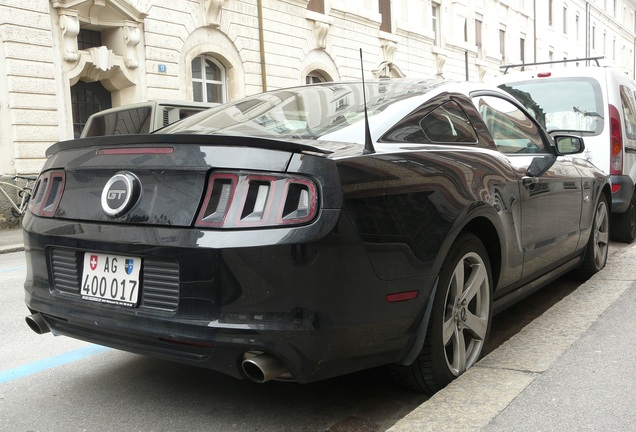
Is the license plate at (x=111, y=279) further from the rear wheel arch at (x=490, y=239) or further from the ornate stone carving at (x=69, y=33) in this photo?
the ornate stone carving at (x=69, y=33)

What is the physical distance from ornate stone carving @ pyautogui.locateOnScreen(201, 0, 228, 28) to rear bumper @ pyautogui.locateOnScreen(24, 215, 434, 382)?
53.2 feet

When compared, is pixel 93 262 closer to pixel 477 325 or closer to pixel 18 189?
pixel 477 325

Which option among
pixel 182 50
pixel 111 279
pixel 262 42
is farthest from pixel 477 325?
pixel 262 42

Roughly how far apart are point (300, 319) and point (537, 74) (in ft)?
20.4

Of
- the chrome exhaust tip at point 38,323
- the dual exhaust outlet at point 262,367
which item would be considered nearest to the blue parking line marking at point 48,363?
the chrome exhaust tip at point 38,323

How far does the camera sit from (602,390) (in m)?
2.64

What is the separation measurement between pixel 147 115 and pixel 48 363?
22.1 ft

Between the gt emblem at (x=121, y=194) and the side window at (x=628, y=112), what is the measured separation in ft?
19.9

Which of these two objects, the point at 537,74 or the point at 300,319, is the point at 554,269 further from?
the point at 537,74

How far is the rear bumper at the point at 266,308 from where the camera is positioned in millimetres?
2256

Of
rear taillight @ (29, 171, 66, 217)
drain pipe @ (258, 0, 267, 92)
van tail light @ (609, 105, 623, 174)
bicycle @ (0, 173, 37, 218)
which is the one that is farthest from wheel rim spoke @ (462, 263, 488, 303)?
drain pipe @ (258, 0, 267, 92)

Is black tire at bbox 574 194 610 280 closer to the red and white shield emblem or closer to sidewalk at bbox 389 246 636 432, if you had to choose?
sidewalk at bbox 389 246 636 432

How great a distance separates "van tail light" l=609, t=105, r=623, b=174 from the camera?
266 inches

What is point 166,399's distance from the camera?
9.76 ft
